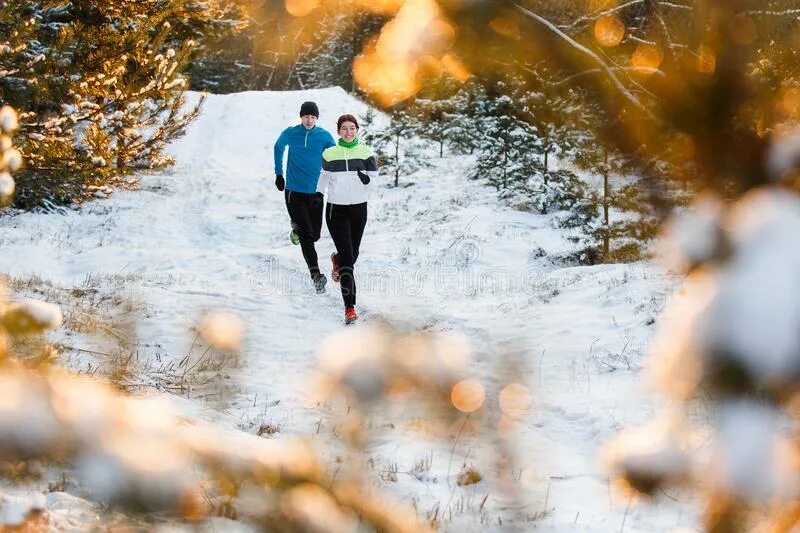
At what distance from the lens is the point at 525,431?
331cm

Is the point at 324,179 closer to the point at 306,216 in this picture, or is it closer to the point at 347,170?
the point at 347,170

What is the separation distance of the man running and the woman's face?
1.13 m

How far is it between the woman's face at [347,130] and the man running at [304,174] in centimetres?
113

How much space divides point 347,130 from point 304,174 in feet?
4.30

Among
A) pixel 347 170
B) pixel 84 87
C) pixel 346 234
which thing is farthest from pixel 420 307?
pixel 84 87

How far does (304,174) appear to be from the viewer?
7.36 metres

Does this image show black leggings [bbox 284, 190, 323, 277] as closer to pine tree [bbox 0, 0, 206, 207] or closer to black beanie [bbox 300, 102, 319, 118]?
black beanie [bbox 300, 102, 319, 118]

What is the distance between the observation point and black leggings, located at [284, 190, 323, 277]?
7496 mm

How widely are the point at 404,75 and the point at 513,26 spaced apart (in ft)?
0.82

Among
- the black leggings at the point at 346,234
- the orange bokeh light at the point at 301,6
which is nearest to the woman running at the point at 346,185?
the black leggings at the point at 346,234

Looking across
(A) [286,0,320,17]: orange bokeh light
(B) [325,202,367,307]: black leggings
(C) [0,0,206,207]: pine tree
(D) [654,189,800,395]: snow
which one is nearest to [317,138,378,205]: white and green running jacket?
(B) [325,202,367,307]: black leggings

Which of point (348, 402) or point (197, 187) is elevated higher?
point (197, 187)

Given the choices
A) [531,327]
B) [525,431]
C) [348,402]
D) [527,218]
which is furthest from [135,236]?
[348,402]

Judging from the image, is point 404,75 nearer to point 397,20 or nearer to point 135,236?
point 397,20
